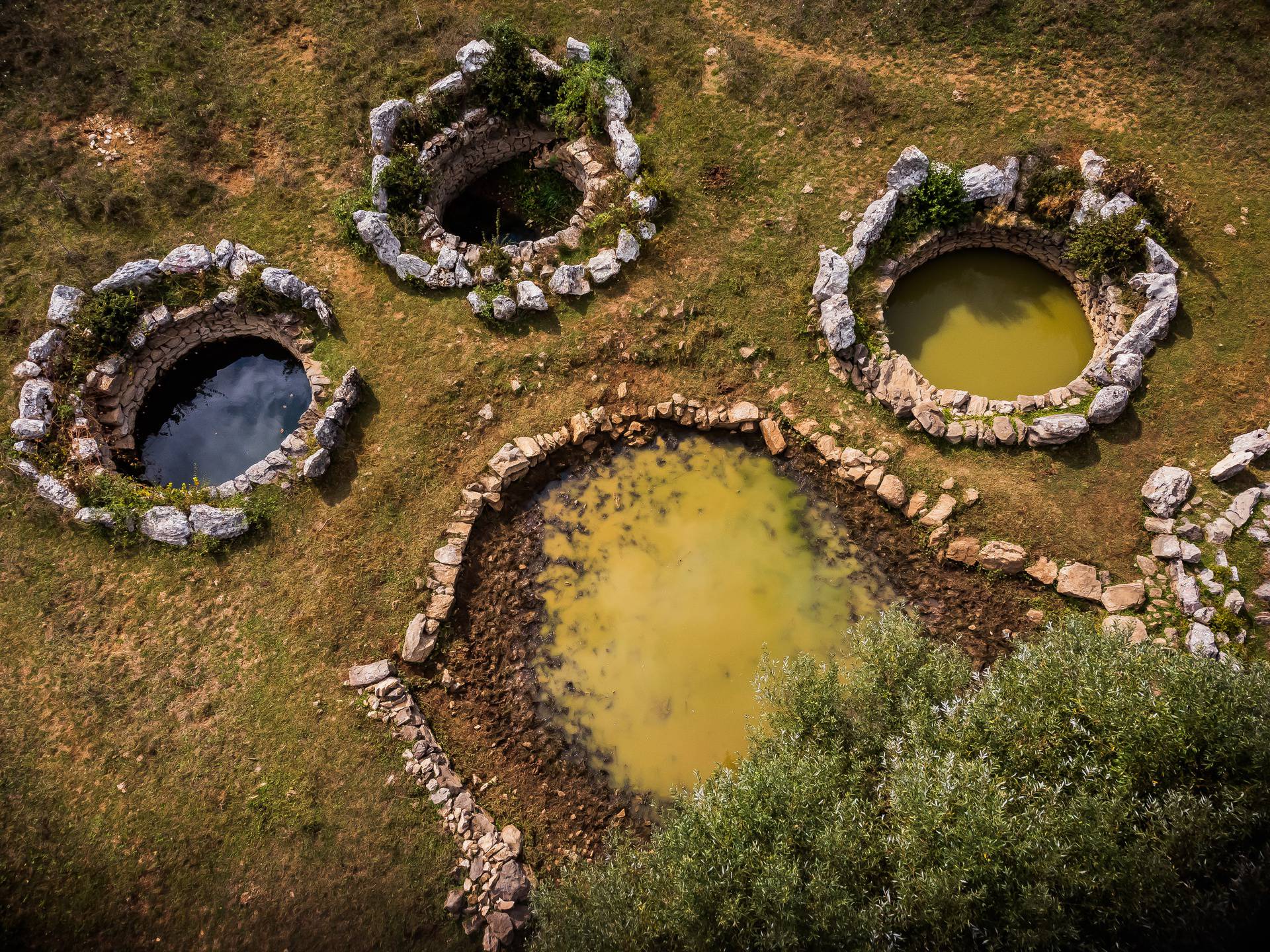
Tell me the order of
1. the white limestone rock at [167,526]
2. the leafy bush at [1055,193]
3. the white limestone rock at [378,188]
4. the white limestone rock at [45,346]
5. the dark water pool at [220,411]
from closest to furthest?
the white limestone rock at [167,526]
the white limestone rock at [45,346]
the dark water pool at [220,411]
the leafy bush at [1055,193]
the white limestone rock at [378,188]

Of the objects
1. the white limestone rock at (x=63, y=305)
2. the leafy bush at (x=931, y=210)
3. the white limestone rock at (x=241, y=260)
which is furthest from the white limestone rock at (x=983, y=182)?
the white limestone rock at (x=63, y=305)

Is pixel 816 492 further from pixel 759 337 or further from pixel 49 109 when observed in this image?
pixel 49 109

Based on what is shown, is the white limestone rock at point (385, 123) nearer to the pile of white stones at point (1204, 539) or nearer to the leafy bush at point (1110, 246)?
the leafy bush at point (1110, 246)

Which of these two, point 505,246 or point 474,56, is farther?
point 474,56

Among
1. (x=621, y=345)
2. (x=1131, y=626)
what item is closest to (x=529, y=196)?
(x=621, y=345)

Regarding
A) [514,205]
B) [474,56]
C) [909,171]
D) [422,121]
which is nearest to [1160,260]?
[909,171]

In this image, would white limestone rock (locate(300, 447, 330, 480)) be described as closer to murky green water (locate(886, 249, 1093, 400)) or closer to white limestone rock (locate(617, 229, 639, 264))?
white limestone rock (locate(617, 229, 639, 264))

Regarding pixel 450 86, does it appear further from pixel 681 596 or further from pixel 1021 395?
pixel 1021 395
